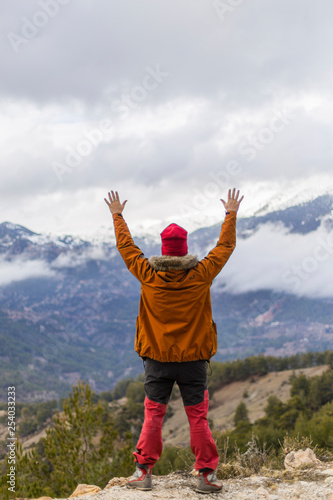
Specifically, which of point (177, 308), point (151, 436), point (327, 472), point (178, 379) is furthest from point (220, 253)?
point (327, 472)

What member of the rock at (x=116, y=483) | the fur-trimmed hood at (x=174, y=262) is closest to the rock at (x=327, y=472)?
the rock at (x=116, y=483)

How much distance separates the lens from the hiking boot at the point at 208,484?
4.86 meters

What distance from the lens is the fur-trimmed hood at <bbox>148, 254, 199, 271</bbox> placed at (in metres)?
4.91

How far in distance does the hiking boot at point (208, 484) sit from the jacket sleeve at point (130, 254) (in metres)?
2.47

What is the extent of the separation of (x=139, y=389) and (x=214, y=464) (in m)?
72.7

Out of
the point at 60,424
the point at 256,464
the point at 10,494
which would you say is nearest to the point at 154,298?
the point at 256,464

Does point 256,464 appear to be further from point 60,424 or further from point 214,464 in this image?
point 60,424

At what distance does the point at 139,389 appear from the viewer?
73.9 metres

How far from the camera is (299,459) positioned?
586cm

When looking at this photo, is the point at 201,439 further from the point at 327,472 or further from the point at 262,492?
the point at 327,472

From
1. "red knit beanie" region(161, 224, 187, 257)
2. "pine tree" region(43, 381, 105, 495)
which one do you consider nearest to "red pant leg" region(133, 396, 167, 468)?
"red knit beanie" region(161, 224, 187, 257)

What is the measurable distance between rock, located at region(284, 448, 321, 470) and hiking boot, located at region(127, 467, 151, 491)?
200 cm

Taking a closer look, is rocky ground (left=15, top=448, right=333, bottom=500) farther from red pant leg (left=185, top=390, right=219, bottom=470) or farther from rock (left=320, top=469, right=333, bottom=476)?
red pant leg (left=185, top=390, right=219, bottom=470)

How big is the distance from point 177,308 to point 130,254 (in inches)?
36.2
